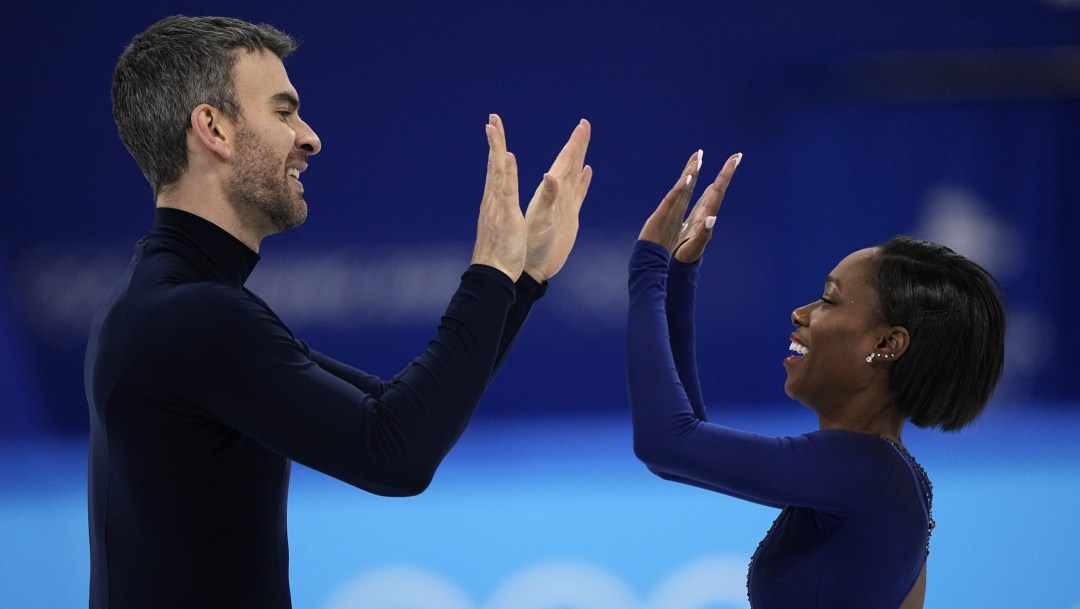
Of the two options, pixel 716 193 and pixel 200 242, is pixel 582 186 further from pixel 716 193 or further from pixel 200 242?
pixel 200 242

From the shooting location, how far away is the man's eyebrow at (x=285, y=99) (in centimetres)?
171

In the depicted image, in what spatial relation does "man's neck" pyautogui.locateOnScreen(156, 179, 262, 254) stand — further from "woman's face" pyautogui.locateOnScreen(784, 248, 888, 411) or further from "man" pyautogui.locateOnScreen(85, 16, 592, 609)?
"woman's face" pyautogui.locateOnScreen(784, 248, 888, 411)

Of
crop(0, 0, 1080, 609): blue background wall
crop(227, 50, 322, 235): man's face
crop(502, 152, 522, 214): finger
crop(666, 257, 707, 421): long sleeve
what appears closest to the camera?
crop(502, 152, 522, 214): finger

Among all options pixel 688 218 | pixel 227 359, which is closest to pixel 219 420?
pixel 227 359

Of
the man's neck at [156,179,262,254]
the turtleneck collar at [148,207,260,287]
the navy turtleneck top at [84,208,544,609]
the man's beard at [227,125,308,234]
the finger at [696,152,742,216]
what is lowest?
the navy turtleneck top at [84,208,544,609]

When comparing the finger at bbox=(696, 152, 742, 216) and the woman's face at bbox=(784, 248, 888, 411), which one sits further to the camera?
the finger at bbox=(696, 152, 742, 216)

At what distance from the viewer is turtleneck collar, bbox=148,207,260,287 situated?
1571 millimetres

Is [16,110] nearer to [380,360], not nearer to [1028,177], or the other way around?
[380,360]

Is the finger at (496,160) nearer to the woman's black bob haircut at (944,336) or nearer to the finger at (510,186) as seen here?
the finger at (510,186)

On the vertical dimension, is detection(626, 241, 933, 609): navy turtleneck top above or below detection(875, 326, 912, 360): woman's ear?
below

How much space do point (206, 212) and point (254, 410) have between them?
0.38m

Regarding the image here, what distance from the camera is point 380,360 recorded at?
4613mm

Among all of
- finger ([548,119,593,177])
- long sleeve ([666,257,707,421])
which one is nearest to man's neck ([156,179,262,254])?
finger ([548,119,593,177])

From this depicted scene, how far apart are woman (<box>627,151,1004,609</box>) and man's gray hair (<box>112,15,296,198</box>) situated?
2.27ft
